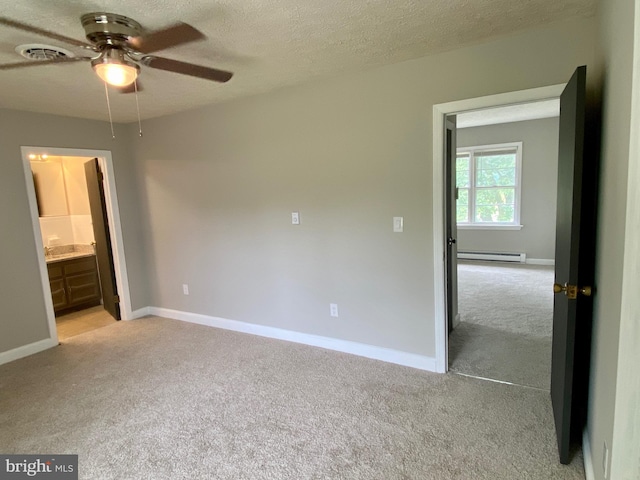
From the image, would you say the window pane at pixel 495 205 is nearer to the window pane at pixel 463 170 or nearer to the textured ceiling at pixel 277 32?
the window pane at pixel 463 170

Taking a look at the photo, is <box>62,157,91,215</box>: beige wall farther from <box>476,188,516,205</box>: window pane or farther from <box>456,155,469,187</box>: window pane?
<box>476,188,516,205</box>: window pane

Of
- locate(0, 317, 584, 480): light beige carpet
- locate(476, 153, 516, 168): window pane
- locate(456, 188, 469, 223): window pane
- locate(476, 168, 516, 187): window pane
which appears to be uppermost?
locate(476, 153, 516, 168): window pane

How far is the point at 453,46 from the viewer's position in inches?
94.6

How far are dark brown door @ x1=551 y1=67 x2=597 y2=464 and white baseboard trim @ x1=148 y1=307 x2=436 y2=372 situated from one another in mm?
1058

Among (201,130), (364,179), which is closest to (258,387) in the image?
(364,179)

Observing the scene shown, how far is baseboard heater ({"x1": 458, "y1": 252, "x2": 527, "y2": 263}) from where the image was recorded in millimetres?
6566

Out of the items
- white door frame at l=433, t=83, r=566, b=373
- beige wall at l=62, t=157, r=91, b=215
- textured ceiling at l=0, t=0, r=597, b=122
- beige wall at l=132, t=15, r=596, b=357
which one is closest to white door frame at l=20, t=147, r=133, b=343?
beige wall at l=132, t=15, r=596, b=357

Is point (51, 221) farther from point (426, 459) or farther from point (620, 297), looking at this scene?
point (620, 297)

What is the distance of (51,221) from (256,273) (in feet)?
11.2

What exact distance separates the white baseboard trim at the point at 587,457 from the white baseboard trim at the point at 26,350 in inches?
178

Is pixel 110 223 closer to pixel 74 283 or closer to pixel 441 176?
pixel 74 283

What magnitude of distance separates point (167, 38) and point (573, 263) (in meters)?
2.24

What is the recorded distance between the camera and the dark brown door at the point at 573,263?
1.67 meters

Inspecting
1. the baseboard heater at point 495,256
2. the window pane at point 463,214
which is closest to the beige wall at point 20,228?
the window pane at point 463,214
